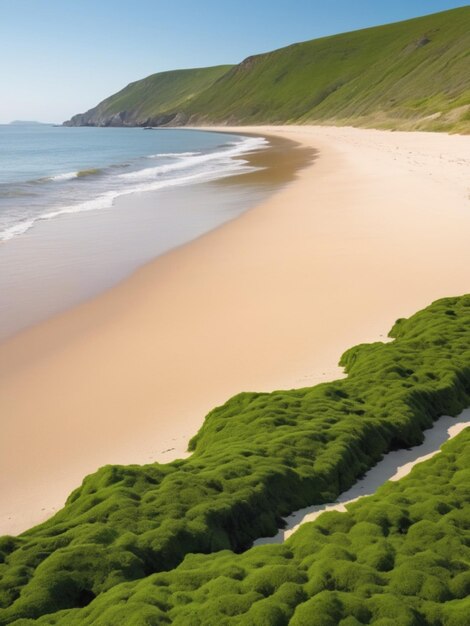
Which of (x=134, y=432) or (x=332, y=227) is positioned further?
(x=332, y=227)

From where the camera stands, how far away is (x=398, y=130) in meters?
80.9

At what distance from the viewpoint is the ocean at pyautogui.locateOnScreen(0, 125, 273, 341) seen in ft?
55.8

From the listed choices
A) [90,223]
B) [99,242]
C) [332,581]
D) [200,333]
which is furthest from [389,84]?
[332,581]

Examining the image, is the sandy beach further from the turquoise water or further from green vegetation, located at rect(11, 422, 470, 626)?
the turquoise water

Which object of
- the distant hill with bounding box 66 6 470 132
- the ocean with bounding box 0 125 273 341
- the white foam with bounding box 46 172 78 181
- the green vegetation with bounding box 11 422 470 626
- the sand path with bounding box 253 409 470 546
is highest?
the distant hill with bounding box 66 6 470 132

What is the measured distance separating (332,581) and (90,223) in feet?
77.7

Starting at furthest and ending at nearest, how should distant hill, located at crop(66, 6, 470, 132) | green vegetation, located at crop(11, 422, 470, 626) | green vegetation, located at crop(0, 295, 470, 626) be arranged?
distant hill, located at crop(66, 6, 470, 132), green vegetation, located at crop(0, 295, 470, 626), green vegetation, located at crop(11, 422, 470, 626)

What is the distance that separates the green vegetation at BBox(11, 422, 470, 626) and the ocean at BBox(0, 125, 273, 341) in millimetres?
9130

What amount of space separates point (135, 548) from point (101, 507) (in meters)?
0.82

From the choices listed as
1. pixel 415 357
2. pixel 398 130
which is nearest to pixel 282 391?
pixel 415 357

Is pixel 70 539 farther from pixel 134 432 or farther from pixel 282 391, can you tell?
pixel 282 391

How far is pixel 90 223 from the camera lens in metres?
27.4

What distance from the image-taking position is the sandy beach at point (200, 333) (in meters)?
9.09

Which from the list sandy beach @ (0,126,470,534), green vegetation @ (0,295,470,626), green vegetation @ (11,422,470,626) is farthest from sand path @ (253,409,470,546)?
sandy beach @ (0,126,470,534)
